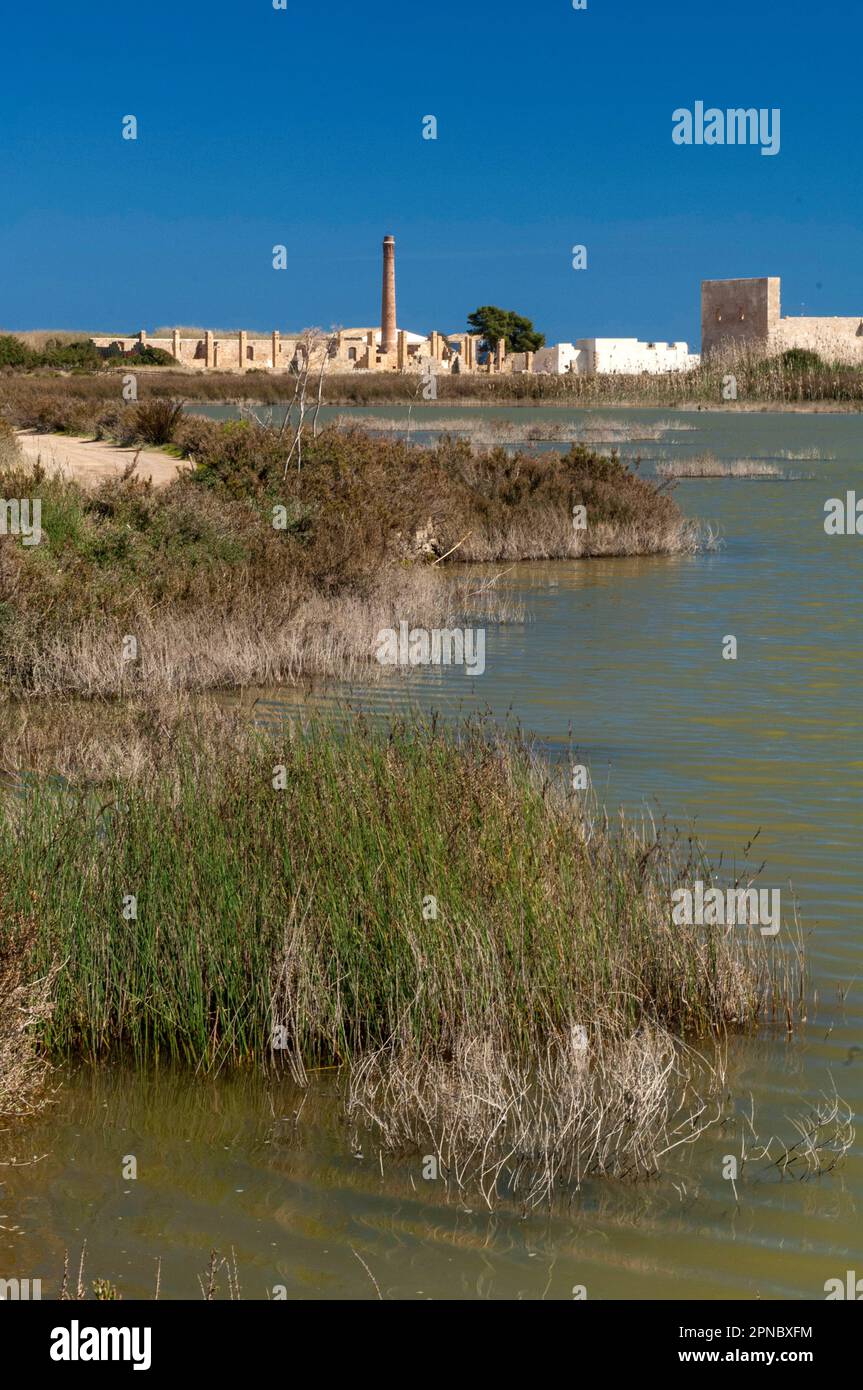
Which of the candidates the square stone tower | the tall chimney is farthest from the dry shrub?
the tall chimney

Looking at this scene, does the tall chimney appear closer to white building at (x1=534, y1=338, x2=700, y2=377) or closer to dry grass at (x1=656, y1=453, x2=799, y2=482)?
white building at (x1=534, y1=338, x2=700, y2=377)

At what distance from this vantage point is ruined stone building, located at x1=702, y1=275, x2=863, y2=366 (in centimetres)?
8162

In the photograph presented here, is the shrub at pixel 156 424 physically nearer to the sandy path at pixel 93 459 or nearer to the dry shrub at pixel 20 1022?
the sandy path at pixel 93 459

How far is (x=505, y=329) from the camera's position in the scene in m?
106

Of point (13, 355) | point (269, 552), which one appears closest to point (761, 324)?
point (13, 355)

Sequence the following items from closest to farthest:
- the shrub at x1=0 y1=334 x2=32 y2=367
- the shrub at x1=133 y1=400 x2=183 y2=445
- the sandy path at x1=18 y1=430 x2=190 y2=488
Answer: the sandy path at x1=18 y1=430 x2=190 y2=488 → the shrub at x1=133 y1=400 x2=183 y2=445 → the shrub at x1=0 y1=334 x2=32 y2=367

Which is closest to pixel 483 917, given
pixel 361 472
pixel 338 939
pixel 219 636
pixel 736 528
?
pixel 338 939

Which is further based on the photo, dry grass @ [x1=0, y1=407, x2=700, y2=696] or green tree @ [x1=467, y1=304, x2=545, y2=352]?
green tree @ [x1=467, y1=304, x2=545, y2=352]

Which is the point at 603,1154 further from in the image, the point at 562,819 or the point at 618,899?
the point at 562,819

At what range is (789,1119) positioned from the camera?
4.66m

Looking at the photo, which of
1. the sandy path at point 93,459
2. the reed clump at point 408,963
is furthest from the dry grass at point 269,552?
the reed clump at point 408,963

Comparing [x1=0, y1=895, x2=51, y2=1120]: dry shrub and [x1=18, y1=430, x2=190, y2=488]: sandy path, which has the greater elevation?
[x1=18, y1=430, x2=190, y2=488]: sandy path

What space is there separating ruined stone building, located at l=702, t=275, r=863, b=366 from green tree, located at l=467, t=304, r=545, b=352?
22.5 meters

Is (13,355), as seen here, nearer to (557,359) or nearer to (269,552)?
(557,359)
